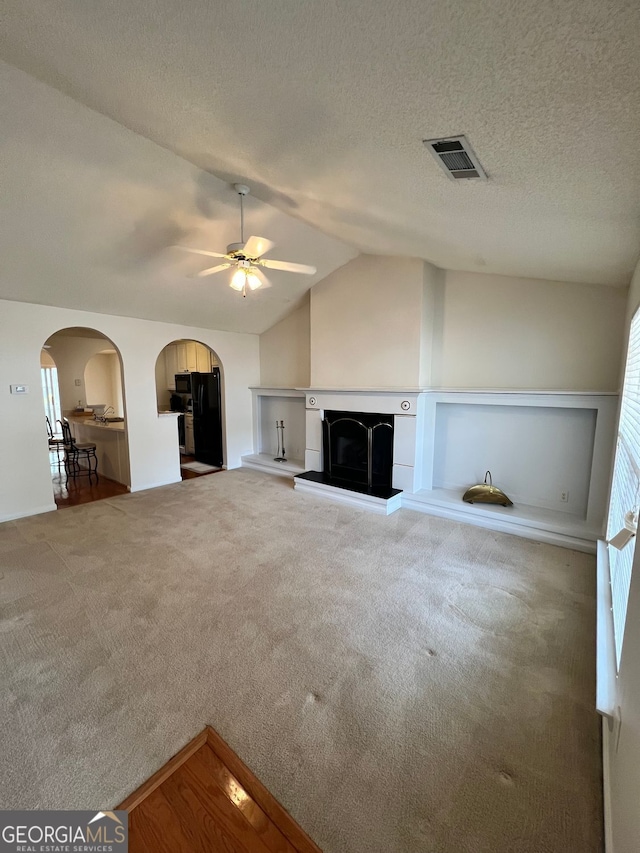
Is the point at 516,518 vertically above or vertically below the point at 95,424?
below

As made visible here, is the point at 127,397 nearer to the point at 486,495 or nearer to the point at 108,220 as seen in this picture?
the point at 108,220

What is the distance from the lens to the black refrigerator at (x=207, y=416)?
20.9ft

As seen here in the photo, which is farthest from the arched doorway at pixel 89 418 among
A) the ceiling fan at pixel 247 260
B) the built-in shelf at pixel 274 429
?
the ceiling fan at pixel 247 260

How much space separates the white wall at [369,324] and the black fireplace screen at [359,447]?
0.47 m

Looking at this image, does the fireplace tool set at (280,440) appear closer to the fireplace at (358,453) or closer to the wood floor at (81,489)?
the fireplace at (358,453)

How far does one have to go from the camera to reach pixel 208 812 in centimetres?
130

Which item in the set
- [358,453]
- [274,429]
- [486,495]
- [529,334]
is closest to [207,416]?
[274,429]

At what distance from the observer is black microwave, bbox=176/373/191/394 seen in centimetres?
774

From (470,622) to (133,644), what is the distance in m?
2.12

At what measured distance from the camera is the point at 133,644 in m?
2.12

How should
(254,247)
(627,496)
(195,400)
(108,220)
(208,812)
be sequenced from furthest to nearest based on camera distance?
(195,400) → (108,220) → (254,247) → (627,496) → (208,812)

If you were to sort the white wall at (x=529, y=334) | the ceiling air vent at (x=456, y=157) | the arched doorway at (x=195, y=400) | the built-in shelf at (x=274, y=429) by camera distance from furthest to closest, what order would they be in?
the arched doorway at (x=195, y=400)
the built-in shelf at (x=274, y=429)
the white wall at (x=529, y=334)
the ceiling air vent at (x=456, y=157)

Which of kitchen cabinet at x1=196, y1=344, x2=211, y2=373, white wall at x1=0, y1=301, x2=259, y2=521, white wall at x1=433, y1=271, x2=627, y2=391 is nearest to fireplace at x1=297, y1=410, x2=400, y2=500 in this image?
white wall at x1=433, y1=271, x2=627, y2=391

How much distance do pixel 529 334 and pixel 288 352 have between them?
3655 millimetres
